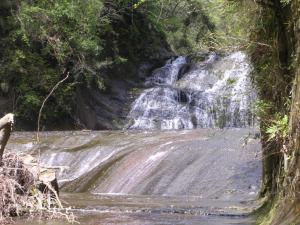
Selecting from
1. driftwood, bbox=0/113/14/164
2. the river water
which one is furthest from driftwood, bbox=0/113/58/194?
the river water

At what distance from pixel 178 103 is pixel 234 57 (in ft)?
13.9

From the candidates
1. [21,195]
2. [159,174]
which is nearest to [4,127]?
[21,195]

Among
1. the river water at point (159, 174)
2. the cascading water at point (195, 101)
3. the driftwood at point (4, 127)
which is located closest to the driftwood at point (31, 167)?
the driftwood at point (4, 127)

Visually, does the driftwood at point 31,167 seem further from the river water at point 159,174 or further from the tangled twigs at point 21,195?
the river water at point 159,174

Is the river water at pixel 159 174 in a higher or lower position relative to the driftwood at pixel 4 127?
lower

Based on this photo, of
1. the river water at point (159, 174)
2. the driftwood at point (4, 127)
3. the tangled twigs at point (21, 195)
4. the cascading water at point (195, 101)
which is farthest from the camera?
the cascading water at point (195, 101)

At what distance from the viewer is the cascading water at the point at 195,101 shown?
21891 millimetres

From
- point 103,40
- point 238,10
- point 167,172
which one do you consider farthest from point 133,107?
point 238,10

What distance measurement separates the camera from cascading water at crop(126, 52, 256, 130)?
21.9 m

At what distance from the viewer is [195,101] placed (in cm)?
2331

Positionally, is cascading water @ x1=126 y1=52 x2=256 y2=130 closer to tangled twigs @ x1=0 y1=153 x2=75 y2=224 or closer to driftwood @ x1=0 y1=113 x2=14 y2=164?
tangled twigs @ x1=0 y1=153 x2=75 y2=224

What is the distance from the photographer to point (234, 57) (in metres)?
26.3

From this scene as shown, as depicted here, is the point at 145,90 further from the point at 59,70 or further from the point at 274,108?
the point at 274,108

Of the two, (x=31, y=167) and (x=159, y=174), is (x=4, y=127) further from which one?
(x=159, y=174)
